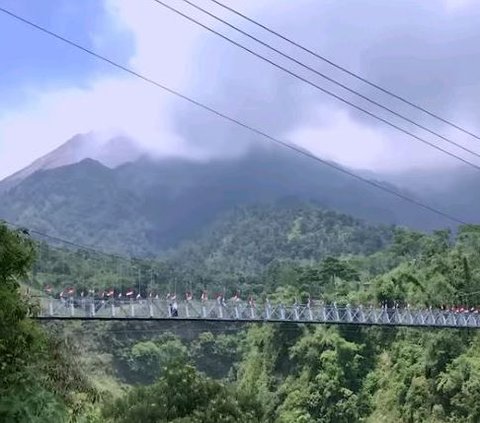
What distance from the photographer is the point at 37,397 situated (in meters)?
3.38

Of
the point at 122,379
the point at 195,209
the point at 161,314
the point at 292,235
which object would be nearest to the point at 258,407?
the point at 161,314

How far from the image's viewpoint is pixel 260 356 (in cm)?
3812

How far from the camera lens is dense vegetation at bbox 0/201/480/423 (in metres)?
5.52

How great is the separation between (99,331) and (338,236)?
59167mm

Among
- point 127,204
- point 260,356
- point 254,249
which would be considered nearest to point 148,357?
point 260,356

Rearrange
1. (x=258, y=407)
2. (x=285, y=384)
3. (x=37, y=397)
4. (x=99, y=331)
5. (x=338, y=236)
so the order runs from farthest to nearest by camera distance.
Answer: (x=338, y=236)
(x=99, y=331)
(x=285, y=384)
(x=258, y=407)
(x=37, y=397)

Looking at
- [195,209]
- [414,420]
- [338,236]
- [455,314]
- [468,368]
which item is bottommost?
[414,420]

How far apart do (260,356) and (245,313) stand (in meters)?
12.4

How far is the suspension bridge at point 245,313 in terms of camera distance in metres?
20.5

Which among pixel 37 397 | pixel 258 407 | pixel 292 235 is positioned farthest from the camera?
pixel 292 235

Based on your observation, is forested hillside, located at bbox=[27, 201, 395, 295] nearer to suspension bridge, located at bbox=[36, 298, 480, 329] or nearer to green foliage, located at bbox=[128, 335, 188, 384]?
green foliage, located at bbox=[128, 335, 188, 384]

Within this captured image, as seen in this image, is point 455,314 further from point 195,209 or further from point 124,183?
point 124,183

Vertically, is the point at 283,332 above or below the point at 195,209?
below

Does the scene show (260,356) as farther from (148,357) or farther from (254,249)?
(254,249)
